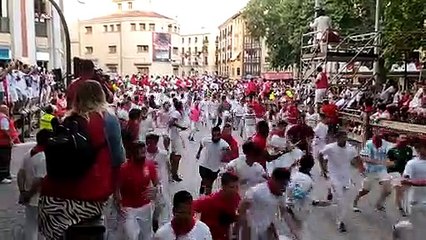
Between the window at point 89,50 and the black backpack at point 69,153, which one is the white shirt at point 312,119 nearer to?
the black backpack at point 69,153

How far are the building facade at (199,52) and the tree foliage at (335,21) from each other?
74.2 meters

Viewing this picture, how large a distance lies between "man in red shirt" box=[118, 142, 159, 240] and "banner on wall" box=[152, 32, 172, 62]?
319 ft

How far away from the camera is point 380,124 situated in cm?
1836

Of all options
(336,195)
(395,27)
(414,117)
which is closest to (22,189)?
(336,195)

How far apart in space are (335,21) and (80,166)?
102 ft

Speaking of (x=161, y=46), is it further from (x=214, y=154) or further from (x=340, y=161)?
(x=340, y=161)

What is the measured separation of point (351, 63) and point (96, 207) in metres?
22.9

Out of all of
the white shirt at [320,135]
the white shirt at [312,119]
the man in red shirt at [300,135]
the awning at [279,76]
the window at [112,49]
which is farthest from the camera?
the window at [112,49]

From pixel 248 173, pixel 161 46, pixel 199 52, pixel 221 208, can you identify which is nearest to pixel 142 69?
pixel 161 46

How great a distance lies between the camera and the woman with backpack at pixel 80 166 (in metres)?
3.99

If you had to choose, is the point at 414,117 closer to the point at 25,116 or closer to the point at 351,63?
the point at 351,63

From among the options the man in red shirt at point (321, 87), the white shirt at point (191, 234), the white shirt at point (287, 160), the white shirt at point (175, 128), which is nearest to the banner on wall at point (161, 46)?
the man in red shirt at point (321, 87)

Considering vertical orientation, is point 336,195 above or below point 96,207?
below

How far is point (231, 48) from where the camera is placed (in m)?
125
